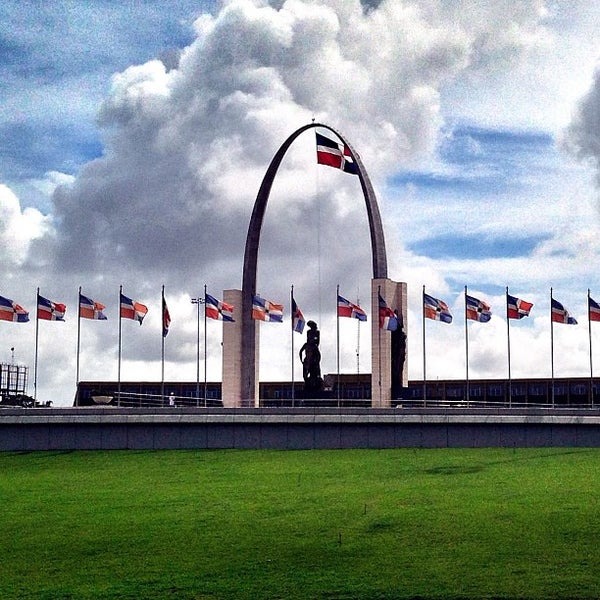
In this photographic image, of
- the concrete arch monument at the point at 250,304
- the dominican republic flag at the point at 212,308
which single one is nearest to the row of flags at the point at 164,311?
the dominican republic flag at the point at 212,308

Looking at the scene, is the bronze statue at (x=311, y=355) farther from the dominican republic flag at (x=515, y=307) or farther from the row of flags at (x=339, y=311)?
the dominican republic flag at (x=515, y=307)

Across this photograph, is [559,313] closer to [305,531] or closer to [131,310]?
[131,310]

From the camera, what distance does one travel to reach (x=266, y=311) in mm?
56250

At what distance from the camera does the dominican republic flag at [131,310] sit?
178 ft

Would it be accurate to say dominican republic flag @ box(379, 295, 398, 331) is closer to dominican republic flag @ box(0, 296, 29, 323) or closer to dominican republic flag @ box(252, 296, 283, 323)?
dominican republic flag @ box(252, 296, 283, 323)

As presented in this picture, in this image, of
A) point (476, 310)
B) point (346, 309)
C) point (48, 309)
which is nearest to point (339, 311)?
point (346, 309)

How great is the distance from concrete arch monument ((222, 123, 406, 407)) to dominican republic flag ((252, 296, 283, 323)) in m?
8.44

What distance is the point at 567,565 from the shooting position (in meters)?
18.2

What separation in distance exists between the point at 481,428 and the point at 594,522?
822 inches

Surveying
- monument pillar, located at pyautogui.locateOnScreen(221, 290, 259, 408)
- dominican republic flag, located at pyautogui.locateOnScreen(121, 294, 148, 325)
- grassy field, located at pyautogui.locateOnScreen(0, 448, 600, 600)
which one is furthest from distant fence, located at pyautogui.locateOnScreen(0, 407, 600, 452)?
monument pillar, located at pyautogui.locateOnScreen(221, 290, 259, 408)

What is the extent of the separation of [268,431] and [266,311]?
14.3m

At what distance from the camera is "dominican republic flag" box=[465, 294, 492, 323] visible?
56.3 meters

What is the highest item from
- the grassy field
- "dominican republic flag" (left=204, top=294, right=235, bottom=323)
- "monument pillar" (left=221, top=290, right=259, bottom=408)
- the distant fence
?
"dominican republic flag" (left=204, top=294, right=235, bottom=323)

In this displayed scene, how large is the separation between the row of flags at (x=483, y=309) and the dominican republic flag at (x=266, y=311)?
27.2 ft
